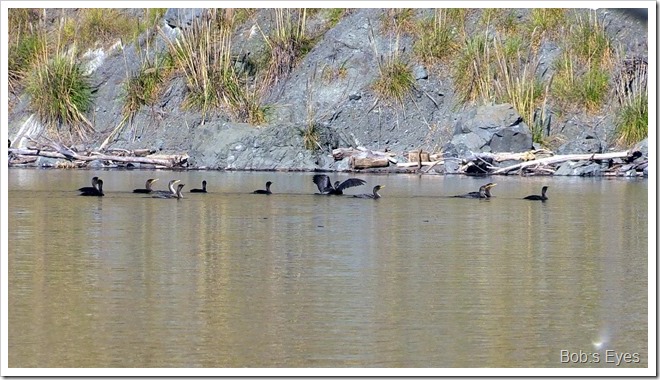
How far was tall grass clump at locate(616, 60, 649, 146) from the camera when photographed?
2939 centimetres

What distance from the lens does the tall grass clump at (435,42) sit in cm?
3309

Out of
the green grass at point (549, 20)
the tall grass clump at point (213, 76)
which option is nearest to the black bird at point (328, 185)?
the tall grass clump at point (213, 76)

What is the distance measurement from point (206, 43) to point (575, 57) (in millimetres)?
8554

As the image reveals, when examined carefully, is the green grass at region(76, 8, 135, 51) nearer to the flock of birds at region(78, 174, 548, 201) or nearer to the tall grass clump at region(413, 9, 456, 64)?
the tall grass clump at region(413, 9, 456, 64)

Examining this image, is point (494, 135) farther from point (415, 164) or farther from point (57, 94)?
point (57, 94)

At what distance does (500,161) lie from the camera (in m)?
28.7

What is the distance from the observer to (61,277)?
40.1ft

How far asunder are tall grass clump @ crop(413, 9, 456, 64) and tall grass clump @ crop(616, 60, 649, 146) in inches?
173

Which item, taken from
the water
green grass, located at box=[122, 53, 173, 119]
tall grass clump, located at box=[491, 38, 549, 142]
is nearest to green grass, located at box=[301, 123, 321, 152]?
tall grass clump, located at box=[491, 38, 549, 142]

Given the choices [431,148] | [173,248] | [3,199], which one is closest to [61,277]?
[3,199]

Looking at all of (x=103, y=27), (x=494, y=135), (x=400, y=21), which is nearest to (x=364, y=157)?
(x=494, y=135)

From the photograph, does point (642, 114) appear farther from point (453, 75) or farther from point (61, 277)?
point (61, 277)

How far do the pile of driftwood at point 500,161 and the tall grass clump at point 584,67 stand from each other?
284 centimetres

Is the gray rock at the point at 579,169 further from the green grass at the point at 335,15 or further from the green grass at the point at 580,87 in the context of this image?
the green grass at the point at 335,15
